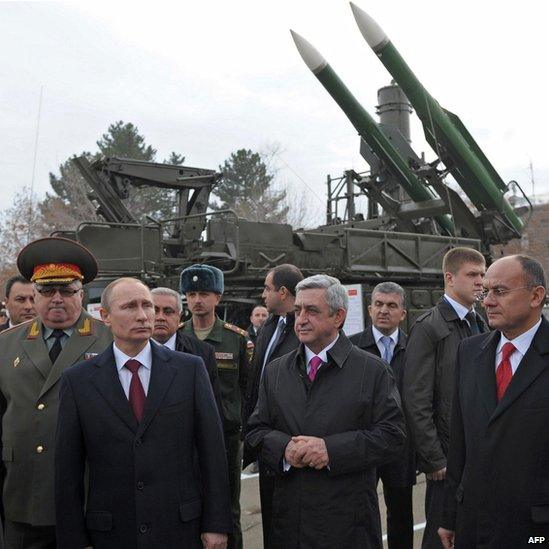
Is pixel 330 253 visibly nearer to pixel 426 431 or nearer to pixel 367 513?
pixel 426 431

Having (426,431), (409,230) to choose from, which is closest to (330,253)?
(409,230)

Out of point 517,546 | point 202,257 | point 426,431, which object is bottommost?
point 517,546

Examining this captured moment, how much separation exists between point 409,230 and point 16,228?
50.0ft

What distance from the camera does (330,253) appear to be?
980 centimetres

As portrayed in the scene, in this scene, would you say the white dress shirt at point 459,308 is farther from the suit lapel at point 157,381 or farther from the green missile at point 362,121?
the green missile at point 362,121

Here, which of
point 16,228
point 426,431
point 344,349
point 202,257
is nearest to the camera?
point 344,349

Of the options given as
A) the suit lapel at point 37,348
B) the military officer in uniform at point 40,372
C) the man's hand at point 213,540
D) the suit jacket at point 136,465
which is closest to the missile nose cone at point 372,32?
the military officer in uniform at point 40,372

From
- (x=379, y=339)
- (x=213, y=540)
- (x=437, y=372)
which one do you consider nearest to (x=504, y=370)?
(x=437, y=372)

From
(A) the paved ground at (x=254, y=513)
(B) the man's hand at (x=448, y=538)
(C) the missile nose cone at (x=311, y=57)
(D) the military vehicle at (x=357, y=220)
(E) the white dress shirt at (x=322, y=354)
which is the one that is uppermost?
(C) the missile nose cone at (x=311, y=57)

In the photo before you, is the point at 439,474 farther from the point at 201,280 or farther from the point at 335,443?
the point at 201,280

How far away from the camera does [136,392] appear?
2.80 m

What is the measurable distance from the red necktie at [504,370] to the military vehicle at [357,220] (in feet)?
20.3

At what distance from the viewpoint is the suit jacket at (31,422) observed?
3.02m

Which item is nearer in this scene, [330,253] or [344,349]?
[344,349]
